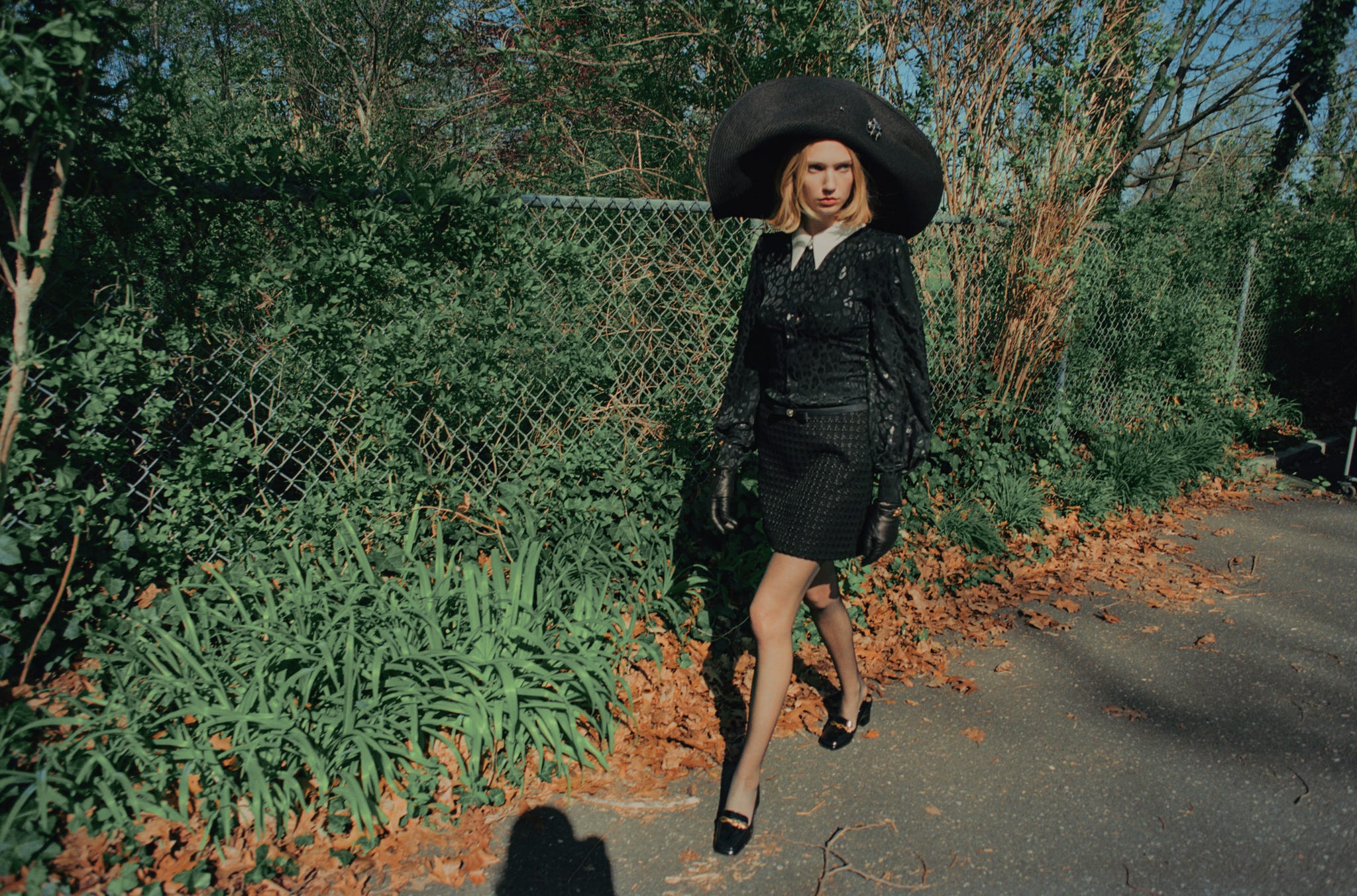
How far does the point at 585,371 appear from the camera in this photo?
385 cm

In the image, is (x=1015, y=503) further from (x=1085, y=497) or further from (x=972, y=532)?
(x=1085, y=497)

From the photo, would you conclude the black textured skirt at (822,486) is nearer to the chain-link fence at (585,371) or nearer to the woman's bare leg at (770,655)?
the woman's bare leg at (770,655)

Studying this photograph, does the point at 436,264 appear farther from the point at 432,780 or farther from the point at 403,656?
the point at 432,780

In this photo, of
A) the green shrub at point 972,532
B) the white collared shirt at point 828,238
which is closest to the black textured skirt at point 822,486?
the white collared shirt at point 828,238

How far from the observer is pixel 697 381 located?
4.33 meters

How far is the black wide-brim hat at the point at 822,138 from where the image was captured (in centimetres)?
263

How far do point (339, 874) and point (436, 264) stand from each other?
2.25 metres

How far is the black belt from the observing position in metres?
2.65

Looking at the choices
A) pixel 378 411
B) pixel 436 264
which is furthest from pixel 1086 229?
pixel 378 411

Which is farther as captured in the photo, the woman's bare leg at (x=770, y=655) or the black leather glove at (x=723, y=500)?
the black leather glove at (x=723, y=500)

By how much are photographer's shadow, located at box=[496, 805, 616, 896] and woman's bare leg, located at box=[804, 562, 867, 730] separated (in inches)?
40.7

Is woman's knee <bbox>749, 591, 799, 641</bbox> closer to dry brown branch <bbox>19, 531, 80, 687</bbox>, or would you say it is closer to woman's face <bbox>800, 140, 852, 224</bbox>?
woman's face <bbox>800, 140, 852, 224</bbox>

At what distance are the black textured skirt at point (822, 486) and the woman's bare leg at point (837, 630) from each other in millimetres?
197

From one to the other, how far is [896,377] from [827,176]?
0.65 meters
